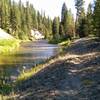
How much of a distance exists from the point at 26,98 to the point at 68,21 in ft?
349

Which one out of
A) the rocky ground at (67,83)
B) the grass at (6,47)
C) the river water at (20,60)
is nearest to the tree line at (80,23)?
the river water at (20,60)

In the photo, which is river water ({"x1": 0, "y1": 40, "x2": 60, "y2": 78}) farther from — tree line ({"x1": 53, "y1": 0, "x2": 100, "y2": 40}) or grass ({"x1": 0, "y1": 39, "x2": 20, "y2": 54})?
tree line ({"x1": 53, "y1": 0, "x2": 100, "y2": 40})

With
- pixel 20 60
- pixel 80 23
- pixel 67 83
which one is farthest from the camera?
pixel 80 23

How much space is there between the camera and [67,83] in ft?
57.0

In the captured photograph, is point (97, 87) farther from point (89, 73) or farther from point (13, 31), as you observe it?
point (13, 31)

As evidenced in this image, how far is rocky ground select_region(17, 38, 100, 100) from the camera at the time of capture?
50.1ft

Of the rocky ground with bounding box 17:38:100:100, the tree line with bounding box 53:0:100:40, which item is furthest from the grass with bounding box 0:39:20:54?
the rocky ground with bounding box 17:38:100:100

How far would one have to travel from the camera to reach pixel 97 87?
15828 millimetres

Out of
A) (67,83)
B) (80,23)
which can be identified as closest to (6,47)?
(80,23)

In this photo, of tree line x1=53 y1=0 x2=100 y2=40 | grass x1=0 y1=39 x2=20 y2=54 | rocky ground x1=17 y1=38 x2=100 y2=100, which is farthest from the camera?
grass x1=0 y1=39 x2=20 y2=54

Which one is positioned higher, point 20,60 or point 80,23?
point 80,23

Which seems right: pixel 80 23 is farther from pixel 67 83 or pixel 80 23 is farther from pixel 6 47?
pixel 67 83

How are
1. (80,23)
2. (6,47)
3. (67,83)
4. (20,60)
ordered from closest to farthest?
(67,83) → (20,60) → (6,47) → (80,23)

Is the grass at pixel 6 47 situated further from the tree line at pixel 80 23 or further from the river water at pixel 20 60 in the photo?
the tree line at pixel 80 23
